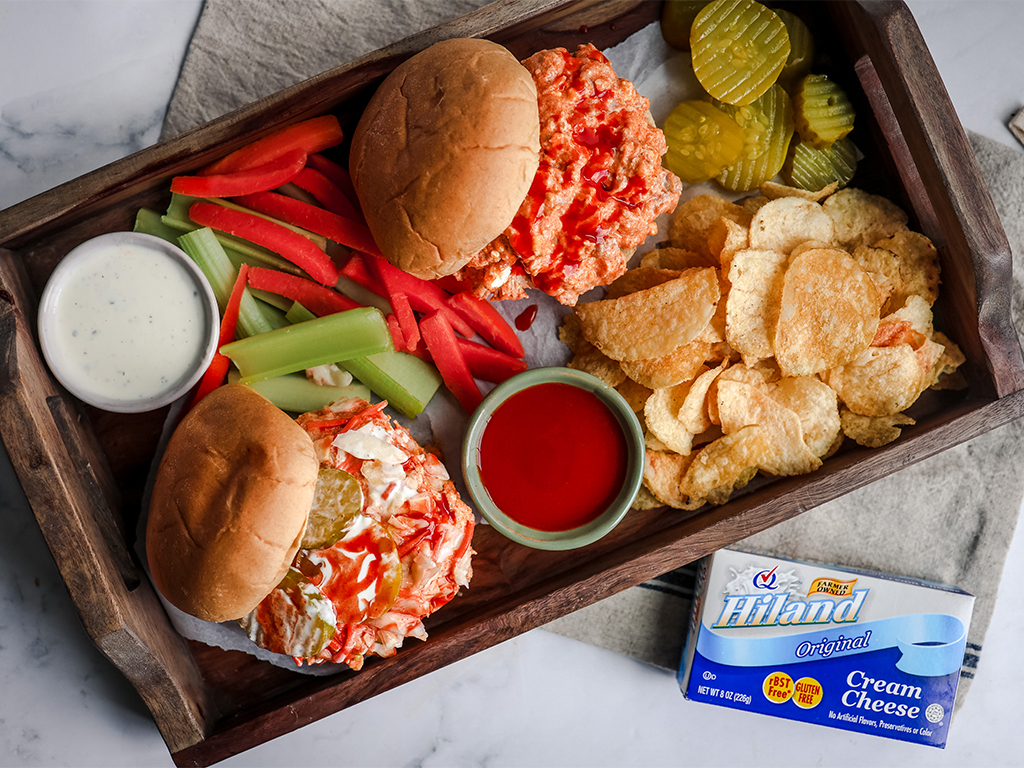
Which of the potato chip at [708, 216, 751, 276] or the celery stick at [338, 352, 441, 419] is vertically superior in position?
the potato chip at [708, 216, 751, 276]

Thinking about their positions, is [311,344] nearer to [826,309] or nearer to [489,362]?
[489,362]

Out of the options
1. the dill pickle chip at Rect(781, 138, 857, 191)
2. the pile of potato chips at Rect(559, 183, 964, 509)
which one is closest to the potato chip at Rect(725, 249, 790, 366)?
the pile of potato chips at Rect(559, 183, 964, 509)

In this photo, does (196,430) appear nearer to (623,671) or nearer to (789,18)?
(623,671)

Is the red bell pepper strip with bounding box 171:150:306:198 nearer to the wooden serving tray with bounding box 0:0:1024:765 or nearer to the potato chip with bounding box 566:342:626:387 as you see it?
the wooden serving tray with bounding box 0:0:1024:765

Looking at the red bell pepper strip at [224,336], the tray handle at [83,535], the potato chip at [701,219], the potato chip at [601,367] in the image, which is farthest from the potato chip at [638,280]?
the tray handle at [83,535]

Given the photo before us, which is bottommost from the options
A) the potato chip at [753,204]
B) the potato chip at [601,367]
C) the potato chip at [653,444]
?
the potato chip at [653,444]

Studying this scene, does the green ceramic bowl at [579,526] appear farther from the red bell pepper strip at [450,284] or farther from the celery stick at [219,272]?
the celery stick at [219,272]

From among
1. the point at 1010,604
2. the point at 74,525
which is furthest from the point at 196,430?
the point at 1010,604

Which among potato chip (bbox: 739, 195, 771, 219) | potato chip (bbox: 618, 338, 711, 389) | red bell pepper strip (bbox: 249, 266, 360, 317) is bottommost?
potato chip (bbox: 618, 338, 711, 389)
